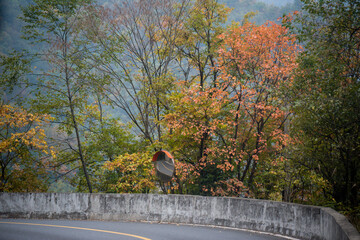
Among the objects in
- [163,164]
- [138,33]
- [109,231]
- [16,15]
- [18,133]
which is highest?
[16,15]

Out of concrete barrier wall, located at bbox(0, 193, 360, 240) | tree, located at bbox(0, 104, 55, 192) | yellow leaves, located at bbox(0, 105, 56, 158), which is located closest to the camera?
concrete barrier wall, located at bbox(0, 193, 360, 240)

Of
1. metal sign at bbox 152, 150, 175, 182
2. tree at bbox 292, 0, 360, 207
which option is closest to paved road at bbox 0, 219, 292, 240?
metal sign at bbox 152, 150, 175, 182

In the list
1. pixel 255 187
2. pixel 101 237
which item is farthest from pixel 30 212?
pixel 255 187

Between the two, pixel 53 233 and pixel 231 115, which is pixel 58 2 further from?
pixel 53 233

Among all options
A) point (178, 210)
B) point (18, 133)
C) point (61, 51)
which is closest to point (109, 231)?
point (178, 210)

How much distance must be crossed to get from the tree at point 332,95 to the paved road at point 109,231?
14.0ft

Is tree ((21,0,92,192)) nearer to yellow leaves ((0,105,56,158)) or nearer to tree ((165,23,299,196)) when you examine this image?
yellow leaves ((0,105,56,158))

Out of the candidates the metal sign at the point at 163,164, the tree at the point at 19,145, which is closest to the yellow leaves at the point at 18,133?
the tree at the point at 19,145

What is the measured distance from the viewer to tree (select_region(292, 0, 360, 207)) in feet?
39.4

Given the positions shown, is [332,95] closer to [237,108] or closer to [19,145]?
[237,108]

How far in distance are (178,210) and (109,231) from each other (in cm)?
292

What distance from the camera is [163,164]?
1655 cm

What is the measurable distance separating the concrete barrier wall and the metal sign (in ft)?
8.68

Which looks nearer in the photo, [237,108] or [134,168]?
[134,168]
